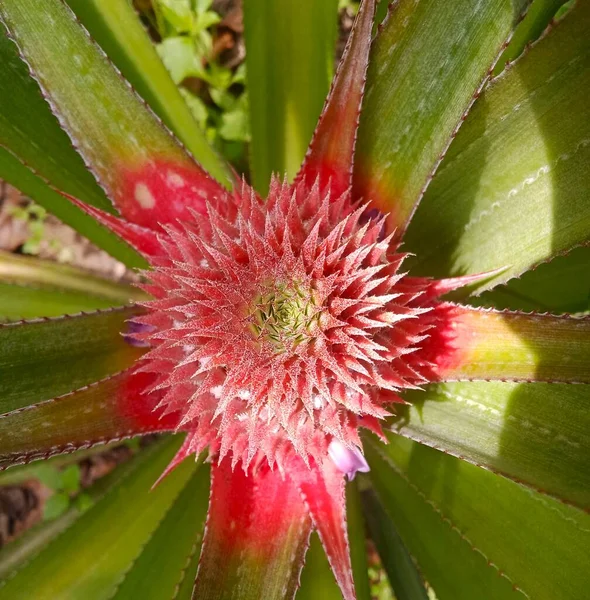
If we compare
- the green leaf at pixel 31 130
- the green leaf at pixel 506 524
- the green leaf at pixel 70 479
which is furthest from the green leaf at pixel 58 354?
the green leaf at pixel 70 479

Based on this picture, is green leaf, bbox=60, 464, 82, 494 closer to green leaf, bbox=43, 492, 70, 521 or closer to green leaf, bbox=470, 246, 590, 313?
green leaf, bbox=43, 492, 70, 521

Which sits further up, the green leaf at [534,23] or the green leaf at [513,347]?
the green leaf at [534,23]

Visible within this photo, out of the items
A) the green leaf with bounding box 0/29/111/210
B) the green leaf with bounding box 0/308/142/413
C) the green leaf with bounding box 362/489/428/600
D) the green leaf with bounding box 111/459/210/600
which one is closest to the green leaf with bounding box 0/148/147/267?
the green leaf with bounding box 0/29/111/210

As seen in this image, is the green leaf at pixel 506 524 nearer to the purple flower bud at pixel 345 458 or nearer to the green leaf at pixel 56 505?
the purple flower bud at pixel 345 458

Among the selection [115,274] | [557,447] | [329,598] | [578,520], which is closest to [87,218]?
[115,274]

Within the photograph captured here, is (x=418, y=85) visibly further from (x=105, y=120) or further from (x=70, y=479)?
(x=70, y=479)

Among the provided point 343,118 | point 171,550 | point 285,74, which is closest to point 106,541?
point 171,550
